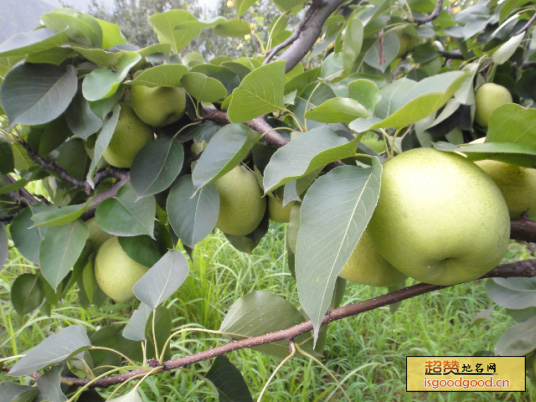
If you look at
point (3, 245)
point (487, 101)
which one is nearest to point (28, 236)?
point (3, 245)

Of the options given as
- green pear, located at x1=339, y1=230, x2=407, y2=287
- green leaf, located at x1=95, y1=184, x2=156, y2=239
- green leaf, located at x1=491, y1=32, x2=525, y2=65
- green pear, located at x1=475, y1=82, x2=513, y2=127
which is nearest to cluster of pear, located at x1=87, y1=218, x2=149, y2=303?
green leaf, located at x1=95, y1=184, x2=156, y2=239

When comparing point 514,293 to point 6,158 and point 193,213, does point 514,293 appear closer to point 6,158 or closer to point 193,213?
point 193,213

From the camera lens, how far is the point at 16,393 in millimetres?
632

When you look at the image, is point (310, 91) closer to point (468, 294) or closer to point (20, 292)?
point (20, 292)

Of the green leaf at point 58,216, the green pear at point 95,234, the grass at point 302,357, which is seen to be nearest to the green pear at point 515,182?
the green leaf at point 58,216

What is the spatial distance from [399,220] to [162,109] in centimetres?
46

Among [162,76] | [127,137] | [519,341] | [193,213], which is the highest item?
[162,76]

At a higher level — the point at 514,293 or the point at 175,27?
the point at 175,27

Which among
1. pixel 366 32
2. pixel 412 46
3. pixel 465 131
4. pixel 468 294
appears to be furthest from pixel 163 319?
pixel 468 294

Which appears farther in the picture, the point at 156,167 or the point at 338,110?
the point at 156,167

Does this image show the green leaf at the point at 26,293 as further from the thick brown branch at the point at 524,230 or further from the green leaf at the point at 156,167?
the thick brown branch at the point at 524,230

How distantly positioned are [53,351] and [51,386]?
0.06 meters

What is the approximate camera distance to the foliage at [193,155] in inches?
16.1

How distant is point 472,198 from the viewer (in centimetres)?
40
